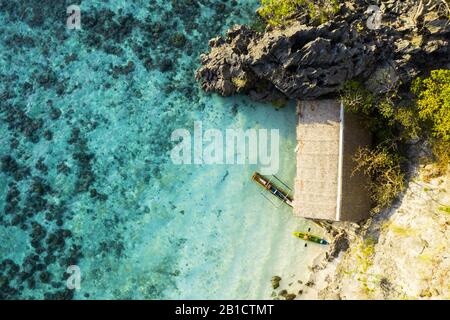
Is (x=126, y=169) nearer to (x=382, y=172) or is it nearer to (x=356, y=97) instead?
(x=356, y=97)

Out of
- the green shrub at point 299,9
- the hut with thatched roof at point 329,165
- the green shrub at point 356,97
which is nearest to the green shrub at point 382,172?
the hut with thatched roof at point 329,165

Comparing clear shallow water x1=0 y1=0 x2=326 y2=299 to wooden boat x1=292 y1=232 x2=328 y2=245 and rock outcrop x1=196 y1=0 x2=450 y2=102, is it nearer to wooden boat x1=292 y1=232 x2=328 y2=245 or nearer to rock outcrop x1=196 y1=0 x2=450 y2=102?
wooden boat x1=292 y1=232 x2=328 y2=245

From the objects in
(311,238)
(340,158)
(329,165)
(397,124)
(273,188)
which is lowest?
(311,238)

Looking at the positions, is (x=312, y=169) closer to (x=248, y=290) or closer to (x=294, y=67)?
(x=294, y=67)

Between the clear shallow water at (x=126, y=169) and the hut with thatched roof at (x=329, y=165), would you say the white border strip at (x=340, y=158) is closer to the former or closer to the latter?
the hut with thatched roof at (x=329, y=165)

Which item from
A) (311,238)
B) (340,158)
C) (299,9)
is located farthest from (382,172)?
(299,9)
